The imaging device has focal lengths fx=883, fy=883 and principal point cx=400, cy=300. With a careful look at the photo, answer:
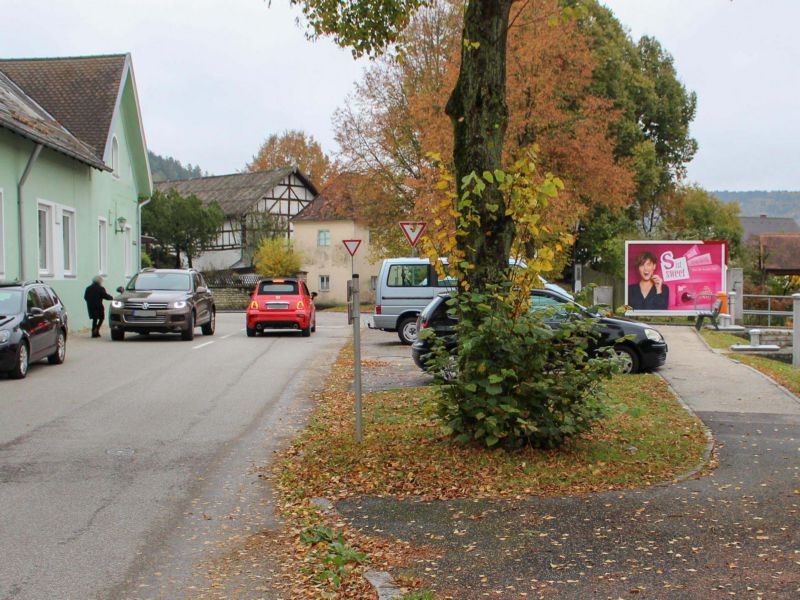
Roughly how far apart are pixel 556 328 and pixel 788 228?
115 meters

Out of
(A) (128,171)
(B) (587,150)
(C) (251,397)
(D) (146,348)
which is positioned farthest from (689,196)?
(C) (251,397)

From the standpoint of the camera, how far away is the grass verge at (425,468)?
18.6ft

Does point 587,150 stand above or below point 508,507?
above

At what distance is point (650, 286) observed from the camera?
2859cm

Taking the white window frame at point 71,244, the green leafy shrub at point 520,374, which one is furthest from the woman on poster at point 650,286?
the green leafy shrub at point 520,374

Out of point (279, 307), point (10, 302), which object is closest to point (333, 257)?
point (279, 307)

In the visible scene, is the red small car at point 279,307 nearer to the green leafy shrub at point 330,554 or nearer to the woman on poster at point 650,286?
the woman on poster at point 650,286

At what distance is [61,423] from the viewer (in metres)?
10.4

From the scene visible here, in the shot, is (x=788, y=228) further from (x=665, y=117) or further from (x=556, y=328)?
(x=556, y=328)

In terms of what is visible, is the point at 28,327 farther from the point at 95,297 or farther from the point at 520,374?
the point at 520,374

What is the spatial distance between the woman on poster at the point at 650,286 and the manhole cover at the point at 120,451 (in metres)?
22.2

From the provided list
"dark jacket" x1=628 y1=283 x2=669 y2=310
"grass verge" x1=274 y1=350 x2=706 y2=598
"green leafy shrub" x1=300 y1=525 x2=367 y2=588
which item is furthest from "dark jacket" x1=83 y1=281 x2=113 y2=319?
"green leafy shrub" x1=300 y1=525 x2=367 y2=588

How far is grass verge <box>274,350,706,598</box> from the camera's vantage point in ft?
18.6

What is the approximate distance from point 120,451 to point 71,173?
19.2 metres
